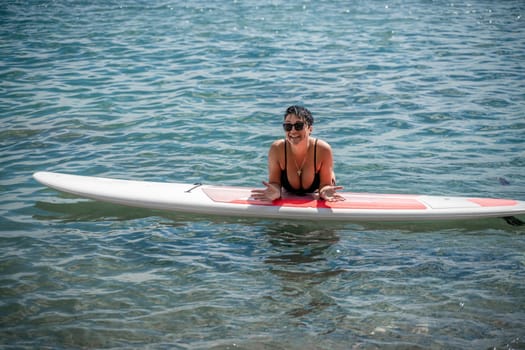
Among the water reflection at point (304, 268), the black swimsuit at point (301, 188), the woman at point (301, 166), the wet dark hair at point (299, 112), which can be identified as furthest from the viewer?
the black swimsuit at point (301, 188)

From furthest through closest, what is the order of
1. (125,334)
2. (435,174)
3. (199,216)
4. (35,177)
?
1. (435,174)
2. (35,177)
3. (199,216)
4. (125,334)

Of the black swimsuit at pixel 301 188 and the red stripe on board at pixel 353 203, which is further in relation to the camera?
the black swimsuit at pixel 301 188

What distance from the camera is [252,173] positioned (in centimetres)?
783

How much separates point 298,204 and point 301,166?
1.16 feet

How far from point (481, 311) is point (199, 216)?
285cm

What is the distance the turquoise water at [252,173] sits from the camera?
459 cm

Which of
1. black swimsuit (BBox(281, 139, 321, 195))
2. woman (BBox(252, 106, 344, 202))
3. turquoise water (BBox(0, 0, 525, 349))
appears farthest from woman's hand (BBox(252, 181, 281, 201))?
turquoise water (BBox(0, 0, 525, 349))

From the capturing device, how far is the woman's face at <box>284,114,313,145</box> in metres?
5.80

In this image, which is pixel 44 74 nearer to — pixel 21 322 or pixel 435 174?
pixel 435 174

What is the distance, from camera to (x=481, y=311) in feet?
15.2

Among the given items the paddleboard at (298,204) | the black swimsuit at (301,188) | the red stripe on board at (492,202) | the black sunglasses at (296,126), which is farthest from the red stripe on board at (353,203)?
the black sunglasses at (296,126)

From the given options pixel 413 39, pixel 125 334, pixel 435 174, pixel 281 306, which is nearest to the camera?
pixel 125 334

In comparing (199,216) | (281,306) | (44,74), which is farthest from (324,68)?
(281,306)

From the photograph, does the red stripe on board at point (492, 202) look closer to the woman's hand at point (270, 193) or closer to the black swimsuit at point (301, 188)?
the black swimsuit at point (301, 188)
